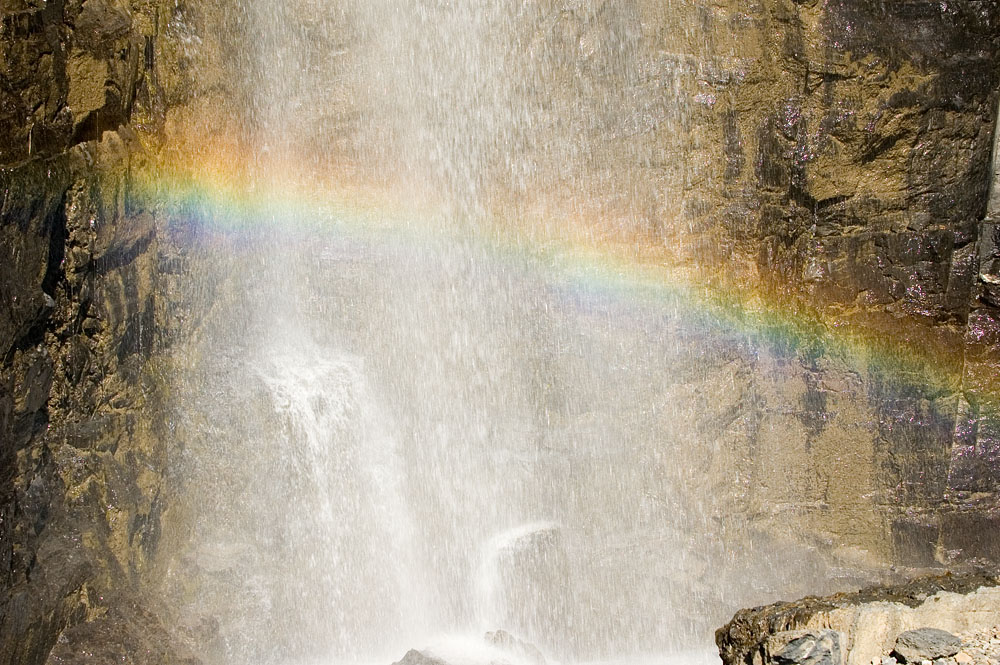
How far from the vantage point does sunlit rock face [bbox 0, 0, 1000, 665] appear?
778 cm

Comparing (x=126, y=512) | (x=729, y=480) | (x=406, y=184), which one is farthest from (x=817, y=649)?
(x=406, y=184)

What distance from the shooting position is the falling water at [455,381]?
8141 millimetres

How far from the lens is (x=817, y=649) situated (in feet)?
14.5

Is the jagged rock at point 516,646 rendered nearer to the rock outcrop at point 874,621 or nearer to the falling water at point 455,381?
the falling water at point 455,381

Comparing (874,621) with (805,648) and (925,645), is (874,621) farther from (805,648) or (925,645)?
(805,648)

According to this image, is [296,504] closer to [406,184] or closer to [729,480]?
[406,184]

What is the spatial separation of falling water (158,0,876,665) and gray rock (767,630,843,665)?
12.2ft

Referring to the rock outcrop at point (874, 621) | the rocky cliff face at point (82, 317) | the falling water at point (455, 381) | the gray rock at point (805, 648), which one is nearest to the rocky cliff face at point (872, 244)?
the falling water at point (455, 381)

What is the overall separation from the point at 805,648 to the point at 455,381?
16.2ft

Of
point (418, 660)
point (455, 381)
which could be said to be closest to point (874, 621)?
point (418, 660)

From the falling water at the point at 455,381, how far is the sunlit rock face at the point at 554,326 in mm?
27

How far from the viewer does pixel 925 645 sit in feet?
14.8

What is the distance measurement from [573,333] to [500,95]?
233cm

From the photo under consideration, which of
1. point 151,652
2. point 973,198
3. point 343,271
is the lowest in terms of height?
point 151,652
